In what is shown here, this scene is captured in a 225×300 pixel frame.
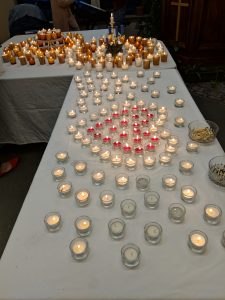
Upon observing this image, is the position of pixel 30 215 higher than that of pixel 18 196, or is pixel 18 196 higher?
pixel 30 215

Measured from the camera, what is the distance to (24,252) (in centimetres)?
106

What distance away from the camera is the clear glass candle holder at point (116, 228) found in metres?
1.07

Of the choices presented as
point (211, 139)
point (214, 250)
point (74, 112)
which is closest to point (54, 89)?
point (74, 112)

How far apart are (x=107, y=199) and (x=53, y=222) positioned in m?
0.26

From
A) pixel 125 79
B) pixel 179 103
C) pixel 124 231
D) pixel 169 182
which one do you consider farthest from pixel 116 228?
pixel 125 79

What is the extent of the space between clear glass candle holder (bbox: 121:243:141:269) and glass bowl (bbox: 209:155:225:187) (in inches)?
21.7

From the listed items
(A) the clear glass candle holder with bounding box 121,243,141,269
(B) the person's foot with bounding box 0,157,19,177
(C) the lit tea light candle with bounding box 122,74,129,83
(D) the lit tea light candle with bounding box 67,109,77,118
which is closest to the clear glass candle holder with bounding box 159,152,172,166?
(A) the clear glass candle holder with bounding box 121,243,141,269

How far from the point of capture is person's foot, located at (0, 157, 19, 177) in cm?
282

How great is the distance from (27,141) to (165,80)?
168 centimetres

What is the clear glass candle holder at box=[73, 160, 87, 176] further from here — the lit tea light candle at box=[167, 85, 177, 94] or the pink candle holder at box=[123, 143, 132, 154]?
the lit tea light candle at box=[167, 85, 177, 94]

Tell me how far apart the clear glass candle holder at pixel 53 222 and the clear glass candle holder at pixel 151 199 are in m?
0.39

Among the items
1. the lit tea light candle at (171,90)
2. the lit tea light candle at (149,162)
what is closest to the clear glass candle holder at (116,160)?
the lit tea light candle at (149,162)

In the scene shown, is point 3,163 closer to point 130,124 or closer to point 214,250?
point 130,124

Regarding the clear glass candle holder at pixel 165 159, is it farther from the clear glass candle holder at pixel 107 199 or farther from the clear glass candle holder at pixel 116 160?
the clear glass candle holder at pixel 107 199
